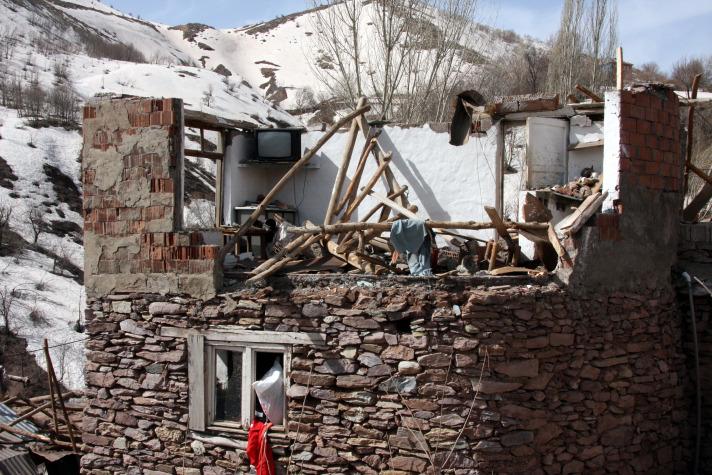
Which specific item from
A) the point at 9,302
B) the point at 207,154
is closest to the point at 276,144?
the point at 207,154

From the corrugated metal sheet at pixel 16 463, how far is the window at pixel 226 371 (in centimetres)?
283

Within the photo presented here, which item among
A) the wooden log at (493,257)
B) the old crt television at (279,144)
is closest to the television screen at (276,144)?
the old crt television at (279,144)

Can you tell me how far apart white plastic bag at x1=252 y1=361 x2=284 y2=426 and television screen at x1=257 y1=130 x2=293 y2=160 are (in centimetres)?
455

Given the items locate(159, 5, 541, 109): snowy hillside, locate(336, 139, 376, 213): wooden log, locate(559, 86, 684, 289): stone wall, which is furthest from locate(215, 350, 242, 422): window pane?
locate(159, 5, 541, 109): snowy hillside

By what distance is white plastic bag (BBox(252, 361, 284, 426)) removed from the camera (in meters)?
7.61

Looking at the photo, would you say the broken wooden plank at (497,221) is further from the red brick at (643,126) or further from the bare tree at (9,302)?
the bare tree at (9,302)

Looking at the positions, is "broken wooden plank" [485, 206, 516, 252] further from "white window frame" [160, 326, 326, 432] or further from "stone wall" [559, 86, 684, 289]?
"white window frame" [160, 326, 326, 432]

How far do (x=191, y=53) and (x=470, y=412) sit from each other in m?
46.6

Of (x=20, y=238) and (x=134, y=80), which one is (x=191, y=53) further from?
(x=20, y=238)

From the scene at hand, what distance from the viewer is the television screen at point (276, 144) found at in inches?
447

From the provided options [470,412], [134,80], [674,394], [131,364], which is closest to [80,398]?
[131,364]

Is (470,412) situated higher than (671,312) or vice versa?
(671,312)

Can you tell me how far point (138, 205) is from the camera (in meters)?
8.20

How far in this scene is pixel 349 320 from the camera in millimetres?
7266
